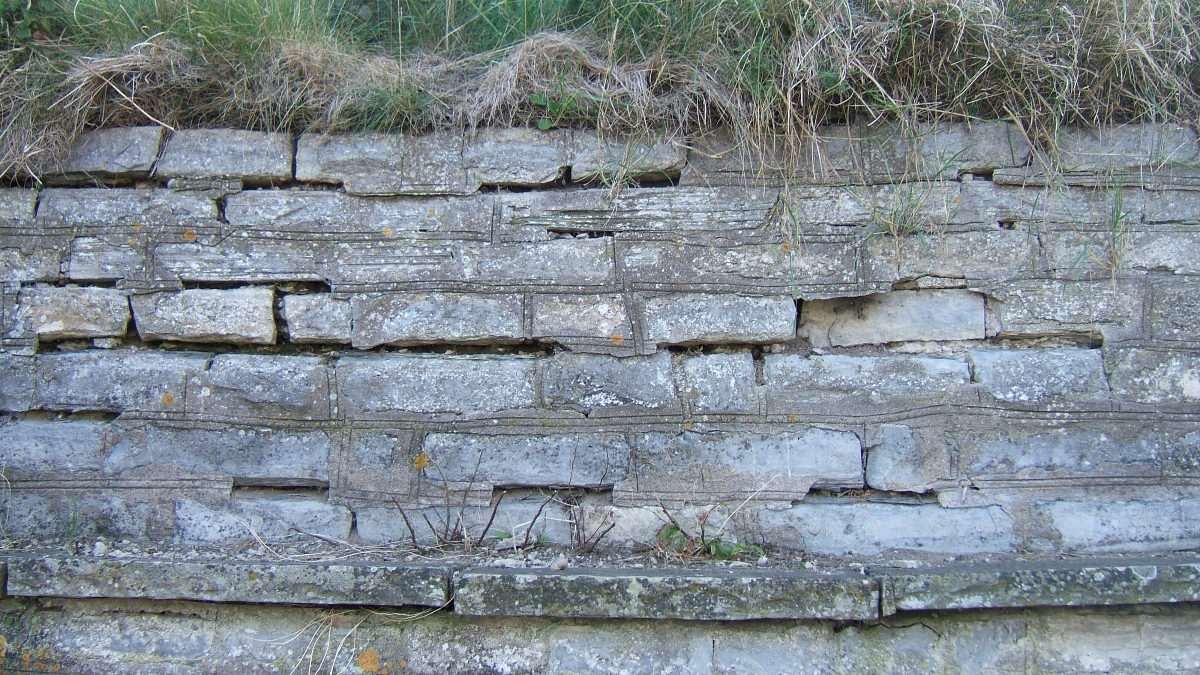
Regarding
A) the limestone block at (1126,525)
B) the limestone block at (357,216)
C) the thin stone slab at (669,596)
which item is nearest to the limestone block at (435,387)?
the limestone block at (357,216)

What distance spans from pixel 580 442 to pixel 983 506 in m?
1.23

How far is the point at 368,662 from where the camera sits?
93.0 inches

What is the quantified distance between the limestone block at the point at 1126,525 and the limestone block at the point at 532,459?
1.30 meters

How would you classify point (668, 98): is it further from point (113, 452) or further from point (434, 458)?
point (113, 452)

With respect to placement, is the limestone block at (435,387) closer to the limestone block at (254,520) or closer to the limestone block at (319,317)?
the limestone block at (319,317)

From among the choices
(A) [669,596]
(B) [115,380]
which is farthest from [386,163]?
(A) [669,596]

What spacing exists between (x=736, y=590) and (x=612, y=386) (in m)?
0.70

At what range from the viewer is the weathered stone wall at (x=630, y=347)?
2529 millimetres

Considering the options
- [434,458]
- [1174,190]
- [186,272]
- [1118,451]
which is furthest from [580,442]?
[1174,190]

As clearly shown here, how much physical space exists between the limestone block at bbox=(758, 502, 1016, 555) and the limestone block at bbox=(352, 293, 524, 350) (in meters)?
0.98

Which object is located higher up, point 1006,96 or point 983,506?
point 1006,96

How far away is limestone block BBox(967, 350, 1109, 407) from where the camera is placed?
2.53 m

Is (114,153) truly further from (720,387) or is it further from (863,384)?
(863,384)

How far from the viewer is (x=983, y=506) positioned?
252 centimetres
